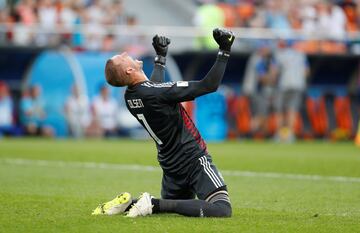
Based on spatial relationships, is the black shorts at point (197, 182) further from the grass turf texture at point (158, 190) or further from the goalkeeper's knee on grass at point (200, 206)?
the grass turf texture at point (158, 190)

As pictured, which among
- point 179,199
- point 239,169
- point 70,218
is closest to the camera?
point 70,218

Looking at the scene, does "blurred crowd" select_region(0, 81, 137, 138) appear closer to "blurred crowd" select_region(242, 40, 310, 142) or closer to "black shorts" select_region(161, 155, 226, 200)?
"blurred crowd" select_region(242, 40, 310, 142)

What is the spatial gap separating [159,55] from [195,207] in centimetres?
174

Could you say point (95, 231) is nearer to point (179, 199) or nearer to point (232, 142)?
point (179, 199)

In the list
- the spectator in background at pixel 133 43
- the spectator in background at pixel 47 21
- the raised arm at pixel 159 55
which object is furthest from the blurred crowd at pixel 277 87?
the raised arm at pixel 159 55

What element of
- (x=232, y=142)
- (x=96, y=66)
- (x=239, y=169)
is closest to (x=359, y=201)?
(x=239, y=169)

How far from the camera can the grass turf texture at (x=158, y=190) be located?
7477mm

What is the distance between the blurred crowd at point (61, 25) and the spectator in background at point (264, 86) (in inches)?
127

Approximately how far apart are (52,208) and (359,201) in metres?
3.36

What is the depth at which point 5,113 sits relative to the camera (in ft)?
75.2

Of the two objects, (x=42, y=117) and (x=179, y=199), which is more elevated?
(x=179, y=199)

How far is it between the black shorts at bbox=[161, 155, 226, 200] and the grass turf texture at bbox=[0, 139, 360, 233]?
0.84 ft

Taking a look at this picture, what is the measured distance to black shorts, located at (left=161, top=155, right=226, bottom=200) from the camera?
26.4 ft

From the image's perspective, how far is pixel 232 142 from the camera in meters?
22.1
